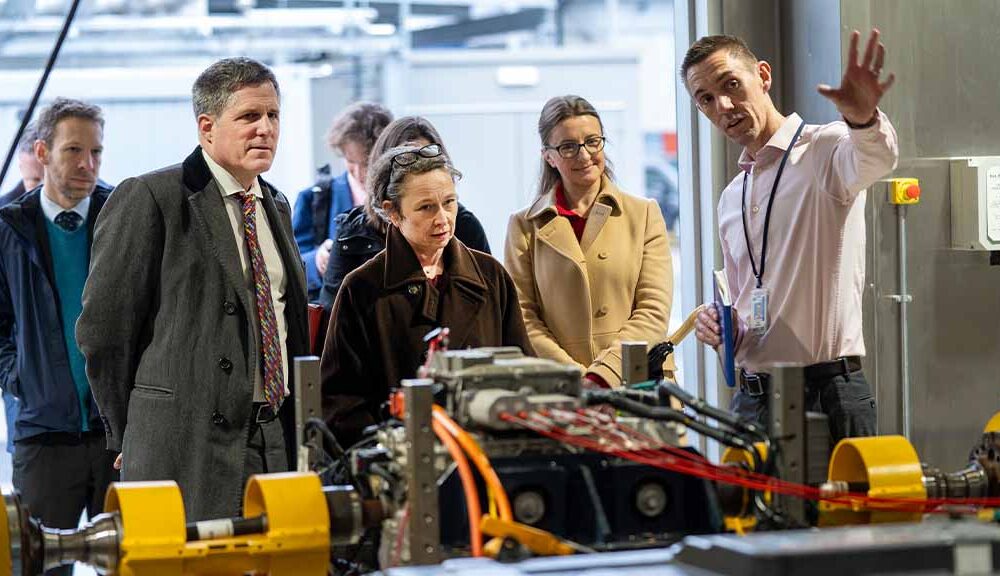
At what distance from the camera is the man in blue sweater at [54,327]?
3.61 meters

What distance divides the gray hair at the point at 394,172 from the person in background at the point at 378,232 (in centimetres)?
47

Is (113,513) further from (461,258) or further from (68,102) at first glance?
(68,102)

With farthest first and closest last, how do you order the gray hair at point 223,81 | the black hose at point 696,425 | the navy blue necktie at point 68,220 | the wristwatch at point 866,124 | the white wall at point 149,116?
the white wall at point 149,116 < the navy blue necktie at point 68,220 < the gray hair at point 223,81 < the wristwatch at point 866,124 < the black hose at point 696,425

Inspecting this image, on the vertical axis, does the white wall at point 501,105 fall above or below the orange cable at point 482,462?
above

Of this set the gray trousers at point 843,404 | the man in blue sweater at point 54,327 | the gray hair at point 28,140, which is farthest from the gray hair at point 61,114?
the gray trousers at point 843,404

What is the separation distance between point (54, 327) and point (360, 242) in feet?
2.84

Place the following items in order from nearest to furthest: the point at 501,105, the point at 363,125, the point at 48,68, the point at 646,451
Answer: the point at 646,451, the point at 48,68, the point at 363,125, the point at 501,105

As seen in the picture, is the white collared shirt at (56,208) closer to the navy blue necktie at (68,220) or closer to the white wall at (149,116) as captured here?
the navy blue necktie at (68,220)

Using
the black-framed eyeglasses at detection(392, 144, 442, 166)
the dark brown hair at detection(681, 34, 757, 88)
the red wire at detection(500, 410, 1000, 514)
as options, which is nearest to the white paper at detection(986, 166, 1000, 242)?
the dark brown hair at detection(681, 34, 757, 88)

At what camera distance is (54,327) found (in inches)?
144

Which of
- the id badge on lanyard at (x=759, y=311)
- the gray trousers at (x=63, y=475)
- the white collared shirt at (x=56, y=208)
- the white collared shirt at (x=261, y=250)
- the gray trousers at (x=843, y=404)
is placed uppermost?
the white collared shirt at (x=56, y=208)

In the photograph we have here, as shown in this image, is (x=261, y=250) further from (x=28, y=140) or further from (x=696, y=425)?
(x=28, y=140)

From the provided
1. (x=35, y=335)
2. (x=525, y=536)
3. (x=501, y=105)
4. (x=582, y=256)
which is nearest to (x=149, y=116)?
(x=501, y=105)

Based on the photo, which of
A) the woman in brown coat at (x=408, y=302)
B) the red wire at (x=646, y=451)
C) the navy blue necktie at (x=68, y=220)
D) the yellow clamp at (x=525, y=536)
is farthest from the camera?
the navy blue necktie at (x=68, y=220)
